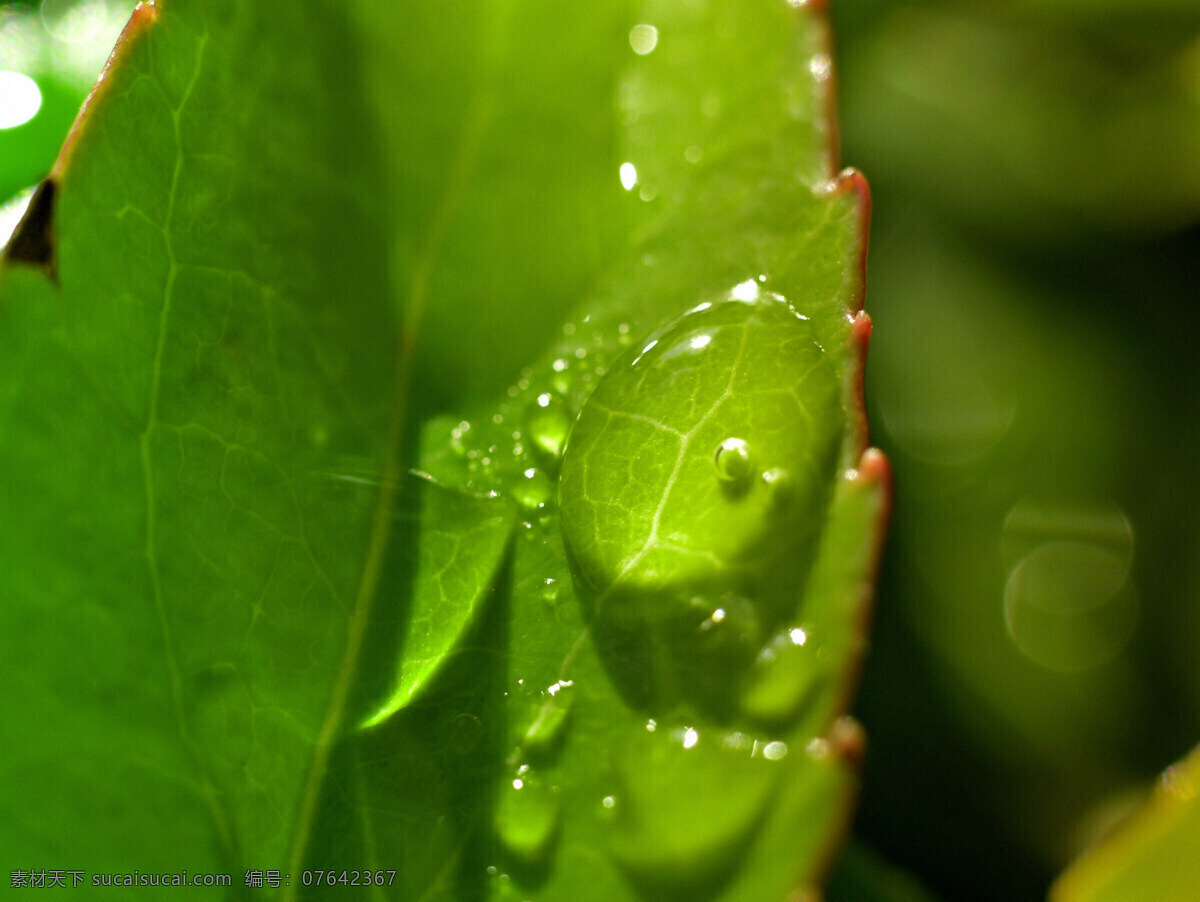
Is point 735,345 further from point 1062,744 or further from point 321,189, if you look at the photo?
point 1062,744

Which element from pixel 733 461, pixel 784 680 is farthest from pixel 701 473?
pixel 784 680

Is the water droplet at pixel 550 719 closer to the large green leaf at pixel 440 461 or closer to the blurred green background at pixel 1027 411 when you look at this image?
the large green leaf at pixel 440 461

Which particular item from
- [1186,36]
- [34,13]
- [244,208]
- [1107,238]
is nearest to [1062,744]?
[1107,238]

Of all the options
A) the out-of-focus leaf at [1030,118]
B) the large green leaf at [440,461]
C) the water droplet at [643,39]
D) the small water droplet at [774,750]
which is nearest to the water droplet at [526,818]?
the large green leaf at [440,461]

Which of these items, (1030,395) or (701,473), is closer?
(701,473)

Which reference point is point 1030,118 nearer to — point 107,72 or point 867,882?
point 867,882

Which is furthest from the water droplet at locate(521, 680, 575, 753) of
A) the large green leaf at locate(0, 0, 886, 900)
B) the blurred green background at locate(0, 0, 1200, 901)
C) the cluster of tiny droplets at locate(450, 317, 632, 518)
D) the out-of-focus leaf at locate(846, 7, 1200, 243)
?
the out-of-focus leaf at locate(846, 7, 1200, 243)
